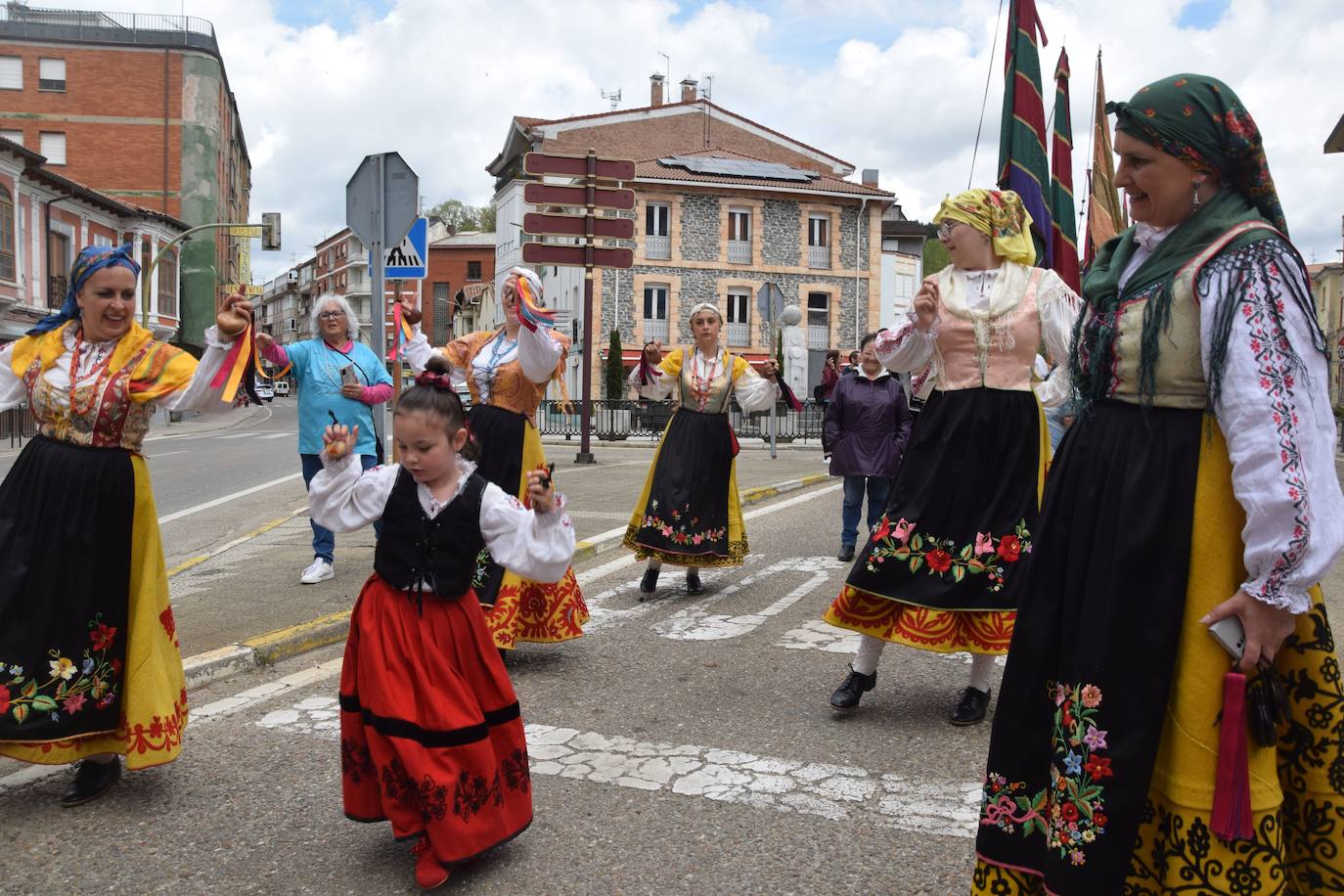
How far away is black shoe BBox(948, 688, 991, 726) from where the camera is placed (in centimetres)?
457

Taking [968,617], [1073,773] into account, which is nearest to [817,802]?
[968,617]

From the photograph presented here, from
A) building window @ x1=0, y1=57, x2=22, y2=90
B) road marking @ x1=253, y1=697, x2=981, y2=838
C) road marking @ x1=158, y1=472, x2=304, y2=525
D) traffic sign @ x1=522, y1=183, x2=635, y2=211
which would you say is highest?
building window @ x1=0, y1=57, x2=22, y2=90

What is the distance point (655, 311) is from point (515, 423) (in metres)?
38.0

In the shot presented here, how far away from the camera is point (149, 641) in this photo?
3.86m

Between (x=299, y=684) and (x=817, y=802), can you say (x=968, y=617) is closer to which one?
(x=817, y=802)

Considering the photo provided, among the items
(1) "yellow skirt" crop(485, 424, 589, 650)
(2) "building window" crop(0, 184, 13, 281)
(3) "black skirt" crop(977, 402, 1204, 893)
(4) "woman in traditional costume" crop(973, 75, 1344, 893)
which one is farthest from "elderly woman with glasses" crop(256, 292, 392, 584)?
(2) "building window" crop(0, 184, 13, 281)

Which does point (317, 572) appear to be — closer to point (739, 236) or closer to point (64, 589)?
point (64, 589)

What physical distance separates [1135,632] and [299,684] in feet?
12.9

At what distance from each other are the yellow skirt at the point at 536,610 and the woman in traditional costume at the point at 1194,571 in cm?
324

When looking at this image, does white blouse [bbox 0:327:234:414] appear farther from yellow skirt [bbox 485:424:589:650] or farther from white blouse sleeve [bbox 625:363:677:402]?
white blouse sleeve [bbox 625:363:677:402]

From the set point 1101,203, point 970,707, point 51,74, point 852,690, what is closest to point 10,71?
point 51,74

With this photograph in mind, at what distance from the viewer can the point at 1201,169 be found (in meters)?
2.37

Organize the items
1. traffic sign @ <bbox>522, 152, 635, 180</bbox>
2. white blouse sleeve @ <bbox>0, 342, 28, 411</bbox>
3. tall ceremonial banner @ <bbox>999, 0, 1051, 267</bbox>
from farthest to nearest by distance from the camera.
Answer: traffic sign @ <bbox>522, 152, 635, 180</bbox> < tall ceremonial banner @ <bbox>999, 0, 1051, 267</bbox> < white blouse sleeve @ <bbox>0, 342, 28, 411</bbox>

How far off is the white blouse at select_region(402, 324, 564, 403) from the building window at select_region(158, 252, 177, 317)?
4640 centimetres
